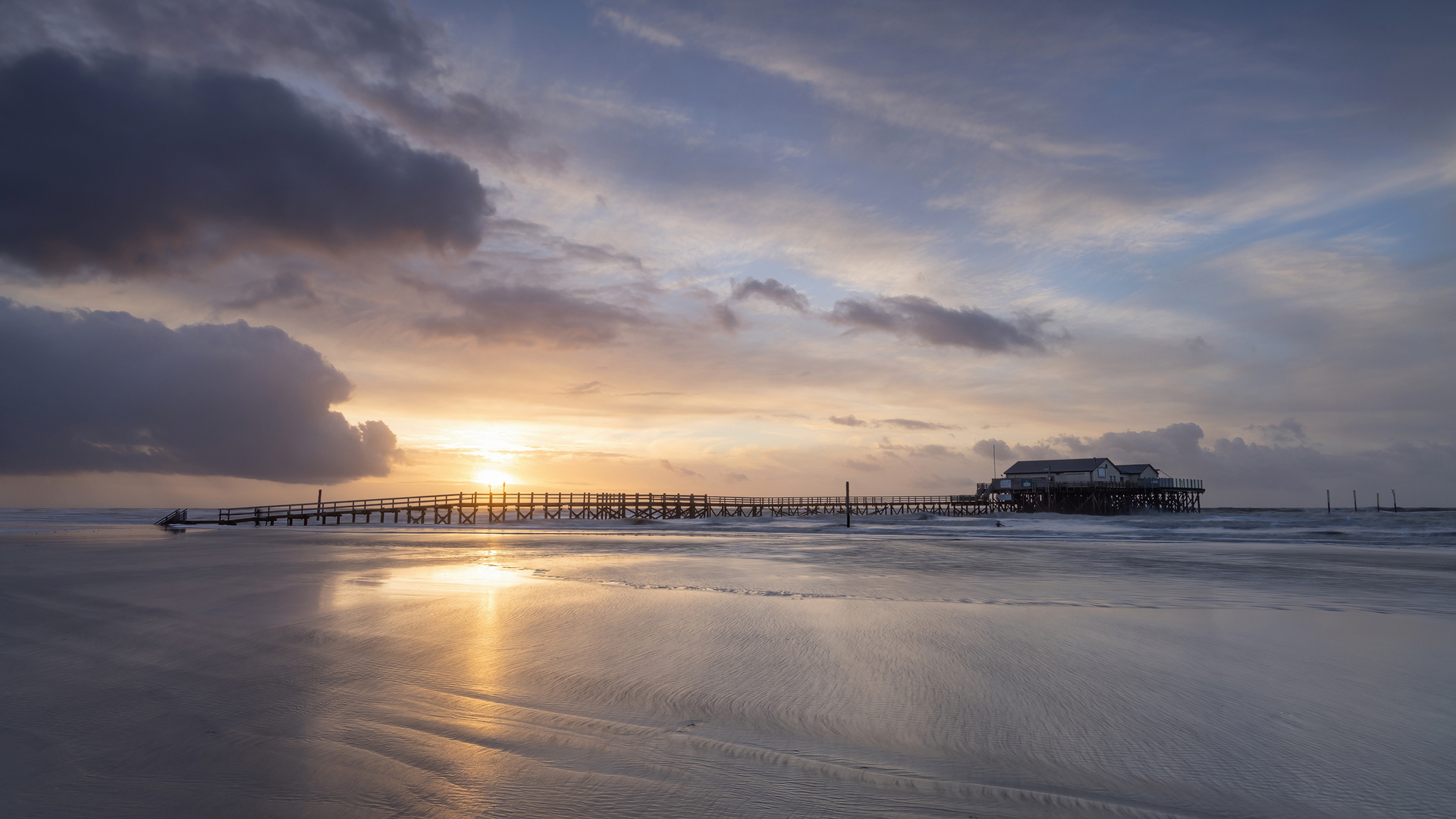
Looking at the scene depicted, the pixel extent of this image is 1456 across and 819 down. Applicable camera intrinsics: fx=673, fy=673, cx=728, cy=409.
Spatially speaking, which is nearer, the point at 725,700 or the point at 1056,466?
the point at 725,700

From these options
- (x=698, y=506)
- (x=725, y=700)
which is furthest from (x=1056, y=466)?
(x=725, y=700)

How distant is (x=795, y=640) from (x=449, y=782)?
4.83m

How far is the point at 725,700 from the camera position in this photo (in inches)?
224

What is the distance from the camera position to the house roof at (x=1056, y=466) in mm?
80875

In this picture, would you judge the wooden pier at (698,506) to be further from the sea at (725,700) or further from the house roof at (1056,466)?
the sea at (725,700)

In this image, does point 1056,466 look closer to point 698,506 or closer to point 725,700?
point 698,506

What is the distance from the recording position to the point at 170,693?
5.94 metres

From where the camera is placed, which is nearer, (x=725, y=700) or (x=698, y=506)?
(x=725, y=700)

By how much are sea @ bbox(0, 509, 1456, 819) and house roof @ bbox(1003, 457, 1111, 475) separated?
7312 cm

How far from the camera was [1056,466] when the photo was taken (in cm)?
8319

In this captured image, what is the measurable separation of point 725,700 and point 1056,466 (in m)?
87.6

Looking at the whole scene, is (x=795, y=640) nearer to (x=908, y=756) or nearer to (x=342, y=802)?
(x=908, y=756)

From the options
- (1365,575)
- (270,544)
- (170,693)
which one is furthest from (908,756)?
(270,544)

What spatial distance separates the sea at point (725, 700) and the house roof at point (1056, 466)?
240 feet
